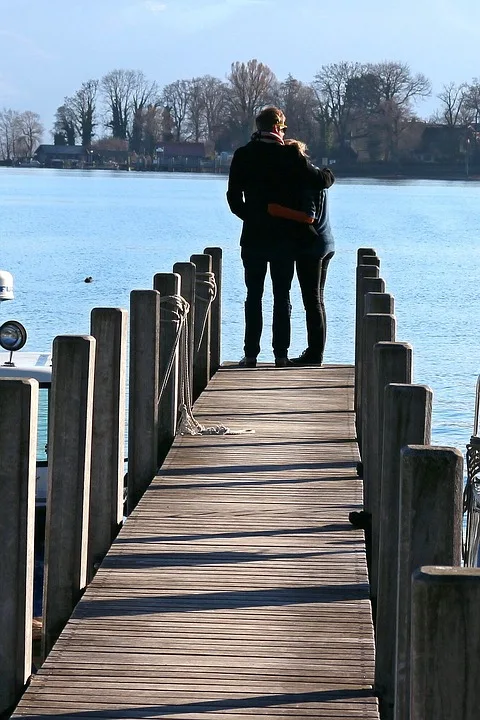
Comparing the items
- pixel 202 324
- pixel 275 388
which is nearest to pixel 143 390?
pixel 202 324

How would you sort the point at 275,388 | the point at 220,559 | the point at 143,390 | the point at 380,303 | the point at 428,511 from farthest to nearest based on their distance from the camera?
the point at 275,388, the point at 380,303, the point at 143,390, the point at 220,559, the point at 428,511

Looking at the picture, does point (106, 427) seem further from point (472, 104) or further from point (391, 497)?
point (472, 104)

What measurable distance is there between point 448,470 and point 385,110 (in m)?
151

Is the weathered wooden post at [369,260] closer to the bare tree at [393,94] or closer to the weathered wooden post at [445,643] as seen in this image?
the weathered wooden post at [445,643]

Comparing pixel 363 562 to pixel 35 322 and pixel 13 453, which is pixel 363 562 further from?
pixel 35 322

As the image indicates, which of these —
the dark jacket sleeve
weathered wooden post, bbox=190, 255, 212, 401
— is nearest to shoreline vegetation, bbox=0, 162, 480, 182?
weathered wooden post, bbox=190, 255, 212, 401

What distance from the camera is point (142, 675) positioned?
4.38 m

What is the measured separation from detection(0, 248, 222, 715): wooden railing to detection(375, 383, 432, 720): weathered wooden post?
1.11m

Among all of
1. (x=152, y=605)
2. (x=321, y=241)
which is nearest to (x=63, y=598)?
(x=152, y=605)

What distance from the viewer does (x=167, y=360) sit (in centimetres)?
740

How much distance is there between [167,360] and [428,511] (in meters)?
4.25

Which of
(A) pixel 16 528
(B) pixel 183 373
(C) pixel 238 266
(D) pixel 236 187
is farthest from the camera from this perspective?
(C) pixel 238 266

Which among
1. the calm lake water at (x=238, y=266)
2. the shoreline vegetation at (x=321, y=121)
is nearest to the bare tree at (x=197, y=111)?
the shoreline vegetation at (x=321, y=121)

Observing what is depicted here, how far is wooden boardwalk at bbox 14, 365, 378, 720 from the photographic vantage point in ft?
13.8
